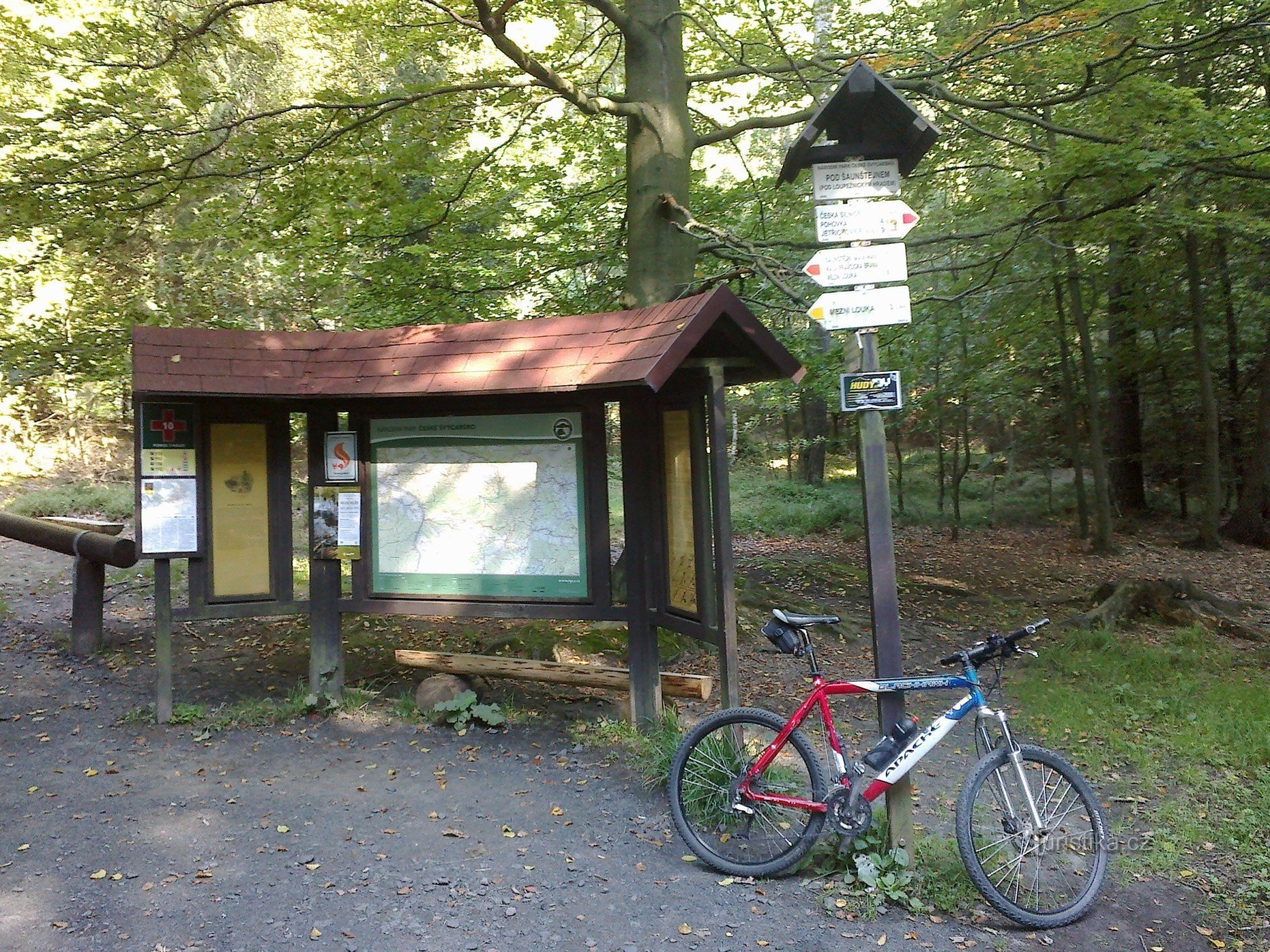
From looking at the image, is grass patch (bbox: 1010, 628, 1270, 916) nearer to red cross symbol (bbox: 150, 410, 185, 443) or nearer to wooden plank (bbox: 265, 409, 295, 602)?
wooden plank (bbox: 265, 409, 295, 602)

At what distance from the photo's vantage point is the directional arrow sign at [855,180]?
4336mm

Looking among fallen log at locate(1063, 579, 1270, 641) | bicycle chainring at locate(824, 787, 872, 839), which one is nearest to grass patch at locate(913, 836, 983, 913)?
bicycle chainring at locate(824, 787, 872, 839)

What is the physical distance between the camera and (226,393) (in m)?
6.20

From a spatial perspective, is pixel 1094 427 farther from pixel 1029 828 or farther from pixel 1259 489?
pixel 1029 828

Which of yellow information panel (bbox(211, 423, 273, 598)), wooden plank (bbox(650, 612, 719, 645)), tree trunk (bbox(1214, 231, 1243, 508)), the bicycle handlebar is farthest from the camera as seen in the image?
tree trunk (bbox(1214, 231, 1243, 508))

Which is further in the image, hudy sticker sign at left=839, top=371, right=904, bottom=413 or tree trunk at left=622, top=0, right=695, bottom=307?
tree trunk at left=622, top=0, right=695, bottom=307

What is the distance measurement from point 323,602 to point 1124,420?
17179 millimetres

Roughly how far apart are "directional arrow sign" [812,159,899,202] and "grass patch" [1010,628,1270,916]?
3394mm

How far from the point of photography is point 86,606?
8.30 metres

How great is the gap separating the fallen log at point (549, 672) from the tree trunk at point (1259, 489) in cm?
1319

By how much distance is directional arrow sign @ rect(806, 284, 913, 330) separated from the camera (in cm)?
422

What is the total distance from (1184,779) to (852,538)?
1165 cm

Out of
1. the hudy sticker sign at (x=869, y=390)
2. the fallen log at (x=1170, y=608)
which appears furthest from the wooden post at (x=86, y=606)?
the fallen log at (x=1170, y=608)

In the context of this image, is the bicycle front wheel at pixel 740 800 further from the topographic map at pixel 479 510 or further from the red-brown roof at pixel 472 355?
the topographic map at pixel 479 510
